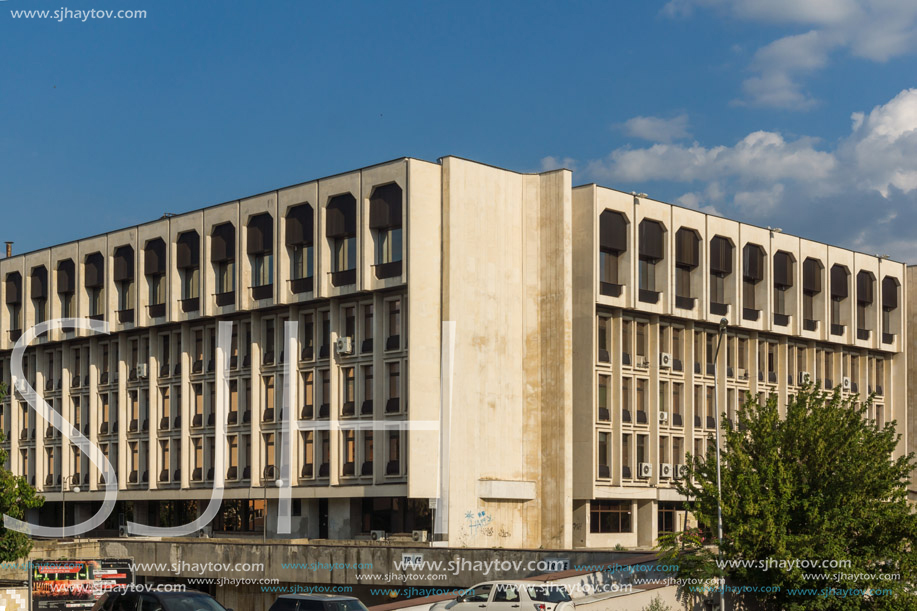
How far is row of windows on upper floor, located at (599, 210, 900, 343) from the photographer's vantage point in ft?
228

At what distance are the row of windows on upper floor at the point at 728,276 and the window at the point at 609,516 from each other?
1130 cm

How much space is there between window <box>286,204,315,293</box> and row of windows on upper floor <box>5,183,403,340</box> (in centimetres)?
5

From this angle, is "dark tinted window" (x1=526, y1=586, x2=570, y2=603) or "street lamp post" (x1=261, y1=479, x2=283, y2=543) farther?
"street lamp post" (x1=261, y1=479, x2=283, y2=543)

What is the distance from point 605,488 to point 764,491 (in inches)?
983

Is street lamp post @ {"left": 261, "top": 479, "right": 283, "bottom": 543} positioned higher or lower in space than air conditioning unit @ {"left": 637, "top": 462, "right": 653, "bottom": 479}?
lower

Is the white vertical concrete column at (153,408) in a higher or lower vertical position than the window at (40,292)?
lower

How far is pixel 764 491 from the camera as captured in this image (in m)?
43.7

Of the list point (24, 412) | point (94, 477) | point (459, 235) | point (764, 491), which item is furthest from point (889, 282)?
point (24, 412)

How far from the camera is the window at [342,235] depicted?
67000mm

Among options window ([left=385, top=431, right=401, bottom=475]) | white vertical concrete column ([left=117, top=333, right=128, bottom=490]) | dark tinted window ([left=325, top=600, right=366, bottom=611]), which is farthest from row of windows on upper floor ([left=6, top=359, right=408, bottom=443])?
dark tinted window ([left=325, top=600, right=366, bottom=611])

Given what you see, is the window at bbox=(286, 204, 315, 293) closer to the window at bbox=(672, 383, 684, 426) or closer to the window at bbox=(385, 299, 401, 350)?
the window at bbox=(385, 299, 401, 350)

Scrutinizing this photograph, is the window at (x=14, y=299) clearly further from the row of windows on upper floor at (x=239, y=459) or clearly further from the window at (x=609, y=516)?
the window at (x=609, y=516)

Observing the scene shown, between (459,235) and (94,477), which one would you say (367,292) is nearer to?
(459,235)

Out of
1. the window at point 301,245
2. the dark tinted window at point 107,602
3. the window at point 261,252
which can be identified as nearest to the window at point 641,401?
the window at point 301,245
